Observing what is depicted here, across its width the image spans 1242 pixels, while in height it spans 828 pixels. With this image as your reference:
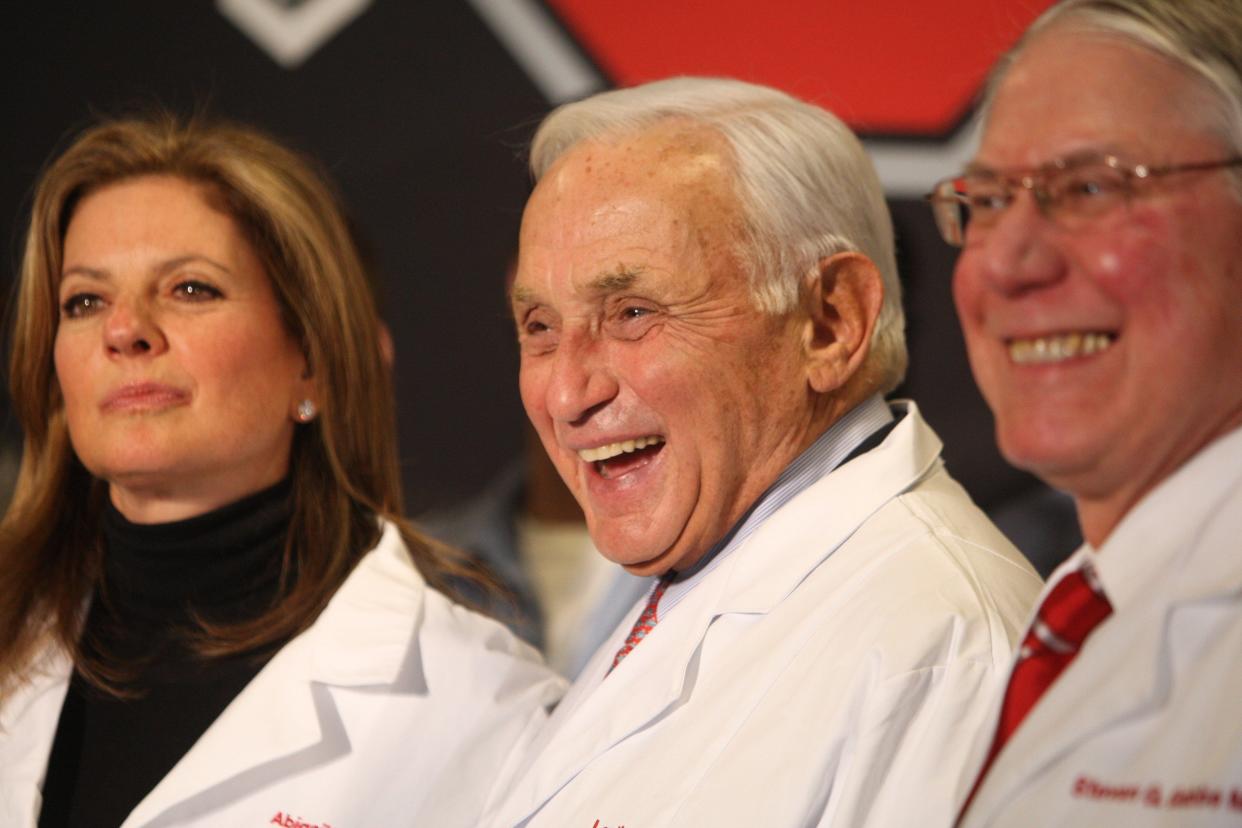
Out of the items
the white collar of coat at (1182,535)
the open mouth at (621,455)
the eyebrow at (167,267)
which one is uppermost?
the eyebrow at (167,267)

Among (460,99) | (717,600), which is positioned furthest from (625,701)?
(460,99)

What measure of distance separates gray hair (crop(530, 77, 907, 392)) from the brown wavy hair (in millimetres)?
519

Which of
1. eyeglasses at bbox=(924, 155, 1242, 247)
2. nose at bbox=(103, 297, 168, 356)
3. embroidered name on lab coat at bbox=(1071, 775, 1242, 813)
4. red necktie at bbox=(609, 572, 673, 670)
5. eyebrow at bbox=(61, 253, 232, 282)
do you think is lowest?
red necktie at bbox=(609, 572, 673, 670)

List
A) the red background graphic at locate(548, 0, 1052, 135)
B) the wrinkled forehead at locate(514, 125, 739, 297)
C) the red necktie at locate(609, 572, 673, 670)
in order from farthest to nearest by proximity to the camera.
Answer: the red background graphic at locate(548, 0, 1052, 135) < the red necktie at locate(609, 572, 673, 670) < the wrinkled forehead at locate(514, 125, 739, 297)

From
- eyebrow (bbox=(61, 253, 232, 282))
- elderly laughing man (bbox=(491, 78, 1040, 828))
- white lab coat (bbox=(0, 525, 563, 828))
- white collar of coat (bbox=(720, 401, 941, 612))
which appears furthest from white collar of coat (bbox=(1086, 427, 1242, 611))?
eyebrow (bbox=(61, 253, 232, 282))

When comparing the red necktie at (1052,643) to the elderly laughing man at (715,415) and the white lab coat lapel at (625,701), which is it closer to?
the elderly laughing man at (715,415)

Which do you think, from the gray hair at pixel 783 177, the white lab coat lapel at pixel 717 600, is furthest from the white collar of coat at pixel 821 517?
the gray hair at pixel 783 177

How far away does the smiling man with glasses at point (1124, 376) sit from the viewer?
886mm

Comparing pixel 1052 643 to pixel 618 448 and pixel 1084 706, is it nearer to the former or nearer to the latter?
pixel 1084 706

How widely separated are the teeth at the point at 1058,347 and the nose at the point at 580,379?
1.95 feet

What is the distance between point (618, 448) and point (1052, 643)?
609mm

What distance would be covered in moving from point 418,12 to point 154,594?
1.29 m

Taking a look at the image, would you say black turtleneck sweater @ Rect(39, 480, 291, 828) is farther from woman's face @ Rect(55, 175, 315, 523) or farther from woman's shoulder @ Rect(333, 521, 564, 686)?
woman's shoulder @ Rect(333, 521, 564, 686)

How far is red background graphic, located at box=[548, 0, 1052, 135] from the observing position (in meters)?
2.44
